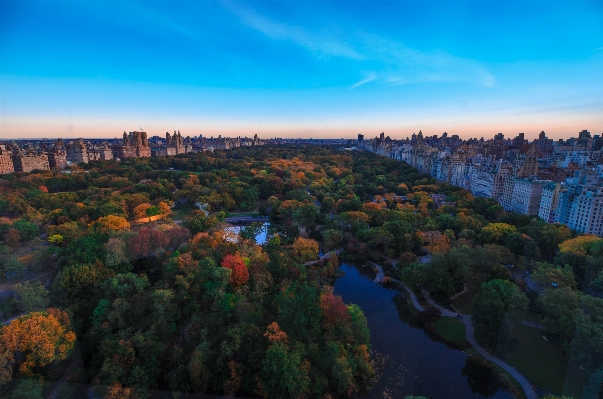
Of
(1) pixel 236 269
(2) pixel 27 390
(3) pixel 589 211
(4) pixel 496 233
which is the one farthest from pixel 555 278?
(2) pixel 27 390

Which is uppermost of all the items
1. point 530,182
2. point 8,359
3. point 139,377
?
point 530,182

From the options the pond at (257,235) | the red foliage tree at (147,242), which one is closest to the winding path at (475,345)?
the pond at (257,235)

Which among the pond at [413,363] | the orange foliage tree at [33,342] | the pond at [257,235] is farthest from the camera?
the pond at [257,235]

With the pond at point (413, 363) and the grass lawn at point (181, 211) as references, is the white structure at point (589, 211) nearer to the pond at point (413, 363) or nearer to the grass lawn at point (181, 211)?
the pond at point (413, 363)

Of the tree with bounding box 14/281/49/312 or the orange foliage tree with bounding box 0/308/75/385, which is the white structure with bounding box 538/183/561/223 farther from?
the tree with bounding box 14/281/49/312

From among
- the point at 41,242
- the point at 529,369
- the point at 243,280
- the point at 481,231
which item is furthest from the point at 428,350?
the point at 41,242

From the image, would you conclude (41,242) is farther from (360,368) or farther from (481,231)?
(481,231)

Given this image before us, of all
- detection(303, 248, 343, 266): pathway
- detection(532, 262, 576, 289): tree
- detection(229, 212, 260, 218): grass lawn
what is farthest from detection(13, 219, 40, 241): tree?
detection(532, 262, 576, 289): tree
